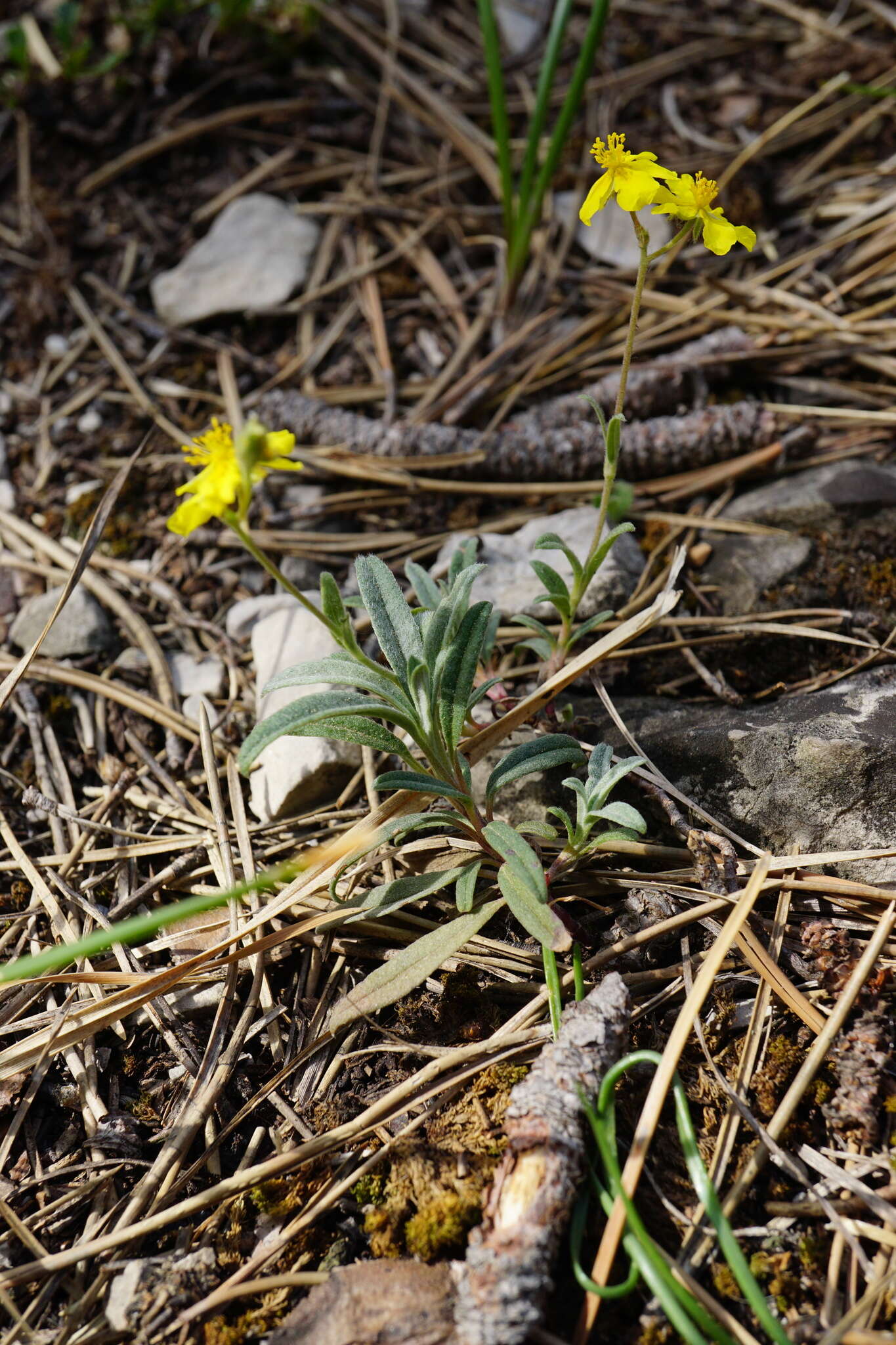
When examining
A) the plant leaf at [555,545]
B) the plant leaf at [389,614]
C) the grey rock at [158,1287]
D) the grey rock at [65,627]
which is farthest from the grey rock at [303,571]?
the grey rock at [158,1287]

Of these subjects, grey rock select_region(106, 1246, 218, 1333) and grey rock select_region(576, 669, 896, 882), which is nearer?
grey rock select_region(106, 1246, 218, 1333)

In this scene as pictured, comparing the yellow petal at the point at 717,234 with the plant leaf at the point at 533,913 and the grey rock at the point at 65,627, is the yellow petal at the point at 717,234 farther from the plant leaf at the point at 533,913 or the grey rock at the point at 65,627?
the grey rock at the point at 65,627

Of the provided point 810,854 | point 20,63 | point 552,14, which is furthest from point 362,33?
point 810,854

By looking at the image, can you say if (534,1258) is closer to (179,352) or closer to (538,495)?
(538,495)

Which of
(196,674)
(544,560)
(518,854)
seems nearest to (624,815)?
(518,854)

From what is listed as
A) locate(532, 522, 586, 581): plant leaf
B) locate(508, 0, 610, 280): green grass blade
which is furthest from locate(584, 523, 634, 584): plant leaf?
locate(508, 0, 610, 280): green grass blade

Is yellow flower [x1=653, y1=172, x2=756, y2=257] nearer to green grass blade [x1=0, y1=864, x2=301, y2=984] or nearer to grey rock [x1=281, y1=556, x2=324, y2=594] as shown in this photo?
grey rock [x1=281, y1=556, x2=324, y2=594]
